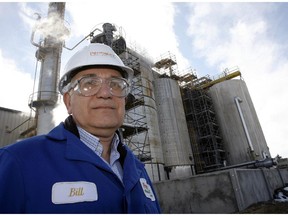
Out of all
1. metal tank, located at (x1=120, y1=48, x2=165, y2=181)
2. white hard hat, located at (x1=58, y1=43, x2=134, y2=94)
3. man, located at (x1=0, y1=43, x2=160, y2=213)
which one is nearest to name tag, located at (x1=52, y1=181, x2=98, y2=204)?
man, located at (x1=0, y1=43, x2=160, y2=213)

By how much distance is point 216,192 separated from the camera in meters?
7.93

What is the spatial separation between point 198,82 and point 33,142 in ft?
91.0

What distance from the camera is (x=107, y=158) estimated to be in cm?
238

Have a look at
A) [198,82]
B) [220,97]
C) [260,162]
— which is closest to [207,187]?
[260,162]

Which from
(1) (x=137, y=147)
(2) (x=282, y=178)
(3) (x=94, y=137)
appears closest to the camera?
(3) (x=94, y=137)

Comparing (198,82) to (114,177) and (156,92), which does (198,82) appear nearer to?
(156,92)

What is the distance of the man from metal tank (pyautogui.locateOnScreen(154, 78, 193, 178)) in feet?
57.0

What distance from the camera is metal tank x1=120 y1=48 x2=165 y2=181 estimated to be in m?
15.9

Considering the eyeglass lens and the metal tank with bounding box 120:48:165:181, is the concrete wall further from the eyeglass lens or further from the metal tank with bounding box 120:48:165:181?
the eyeglass lens

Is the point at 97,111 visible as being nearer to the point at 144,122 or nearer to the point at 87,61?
the point at 87,61

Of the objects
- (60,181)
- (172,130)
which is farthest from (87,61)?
(172,130)

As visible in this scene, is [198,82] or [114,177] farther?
[198,82]

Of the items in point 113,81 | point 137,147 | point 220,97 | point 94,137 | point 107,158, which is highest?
point 220,97

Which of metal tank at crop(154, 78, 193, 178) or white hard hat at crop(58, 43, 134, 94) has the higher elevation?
metal tank at crop(154, 78, 193, 178)
